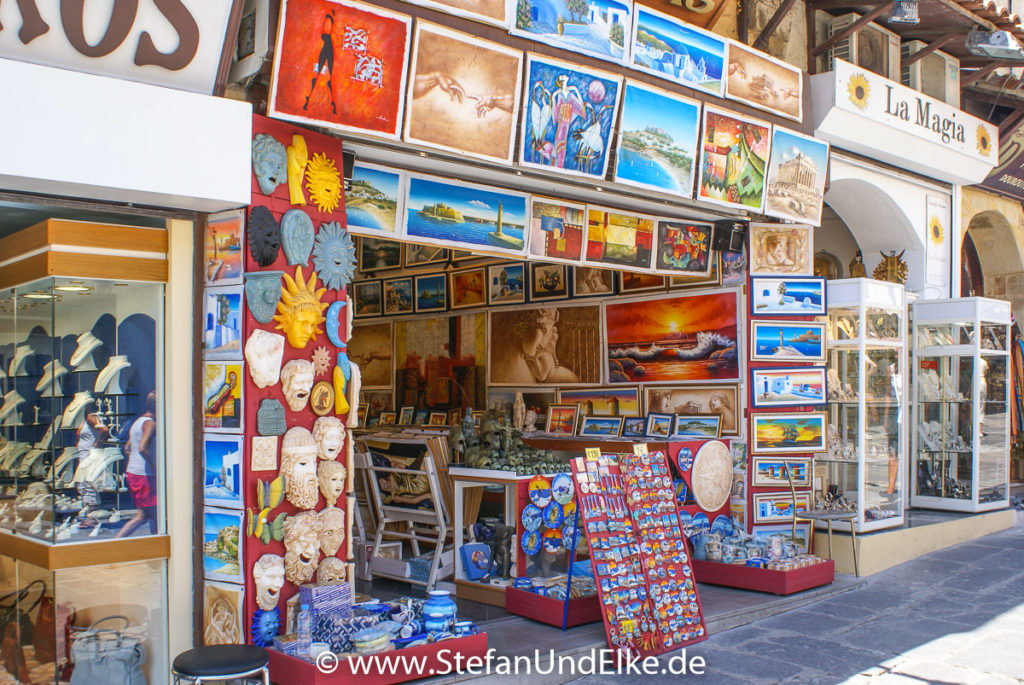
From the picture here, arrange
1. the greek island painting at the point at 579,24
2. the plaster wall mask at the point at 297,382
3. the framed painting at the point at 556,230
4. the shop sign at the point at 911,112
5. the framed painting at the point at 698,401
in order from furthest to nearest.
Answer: the shop sign at the point at 911,112 → the framed painting at the point at 698,401 → the framed painting at the point at 556,230 → the greek island painting at the point at 579,24 → the plaster wall mask at the point at 297,382

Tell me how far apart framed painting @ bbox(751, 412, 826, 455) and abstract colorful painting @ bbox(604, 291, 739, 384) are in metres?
0.54

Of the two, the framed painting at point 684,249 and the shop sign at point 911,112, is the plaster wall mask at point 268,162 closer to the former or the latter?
the framed painting at point 684,249

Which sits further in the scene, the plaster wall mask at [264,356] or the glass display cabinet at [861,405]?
the glass display cabinet at [861,405]

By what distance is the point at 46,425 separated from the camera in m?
5.18

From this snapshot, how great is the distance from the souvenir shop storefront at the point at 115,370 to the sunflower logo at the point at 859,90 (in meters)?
6.48

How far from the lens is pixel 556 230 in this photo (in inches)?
295

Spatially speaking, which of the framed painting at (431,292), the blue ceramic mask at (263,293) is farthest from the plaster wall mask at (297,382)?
the framed painting at (431,292)

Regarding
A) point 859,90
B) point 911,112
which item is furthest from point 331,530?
point 911,112

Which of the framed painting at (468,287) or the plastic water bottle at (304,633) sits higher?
the framed painting at (468,287)

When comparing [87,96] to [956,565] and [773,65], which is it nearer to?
[773,65]

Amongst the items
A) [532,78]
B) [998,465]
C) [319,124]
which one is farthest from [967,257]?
[319,124]

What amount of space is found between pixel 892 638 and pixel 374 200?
4842 millimetres

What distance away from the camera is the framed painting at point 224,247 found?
5.18 meters

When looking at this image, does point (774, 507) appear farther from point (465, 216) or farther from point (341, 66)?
point (341, 66)
